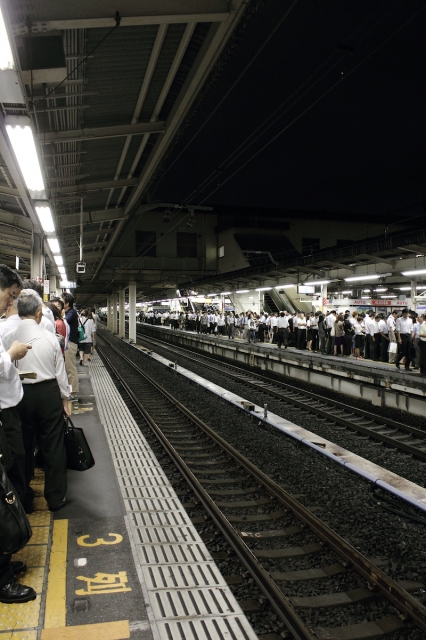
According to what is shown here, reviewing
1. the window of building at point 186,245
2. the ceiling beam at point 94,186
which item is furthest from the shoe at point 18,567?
the window of building at point 186,245

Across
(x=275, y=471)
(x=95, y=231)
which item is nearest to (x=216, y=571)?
(x=275, y=471)

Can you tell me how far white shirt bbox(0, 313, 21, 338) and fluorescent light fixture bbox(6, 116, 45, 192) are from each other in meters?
1.76

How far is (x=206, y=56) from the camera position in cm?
439

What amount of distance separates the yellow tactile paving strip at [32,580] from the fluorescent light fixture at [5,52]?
319cm

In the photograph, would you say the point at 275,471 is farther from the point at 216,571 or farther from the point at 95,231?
the point at 95,231

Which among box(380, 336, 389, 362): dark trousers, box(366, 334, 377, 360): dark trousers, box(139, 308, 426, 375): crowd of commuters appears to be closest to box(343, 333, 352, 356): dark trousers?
box(139, 308, 426, 375): crowd of commuters

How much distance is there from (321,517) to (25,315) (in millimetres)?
3527

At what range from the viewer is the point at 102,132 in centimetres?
663

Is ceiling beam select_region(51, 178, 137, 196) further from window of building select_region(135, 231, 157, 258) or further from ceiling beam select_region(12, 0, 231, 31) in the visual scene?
window of building select_region(135, 231, 157, 258)

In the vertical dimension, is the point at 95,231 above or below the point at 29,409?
above

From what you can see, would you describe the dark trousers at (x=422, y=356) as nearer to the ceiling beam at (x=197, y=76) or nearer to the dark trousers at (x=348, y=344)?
the dark trousers at (x=348, y=344)

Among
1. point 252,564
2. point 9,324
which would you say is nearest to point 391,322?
point 252,564

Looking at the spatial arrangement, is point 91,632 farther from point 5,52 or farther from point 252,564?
point 5,52

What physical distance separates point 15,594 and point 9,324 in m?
1.83
